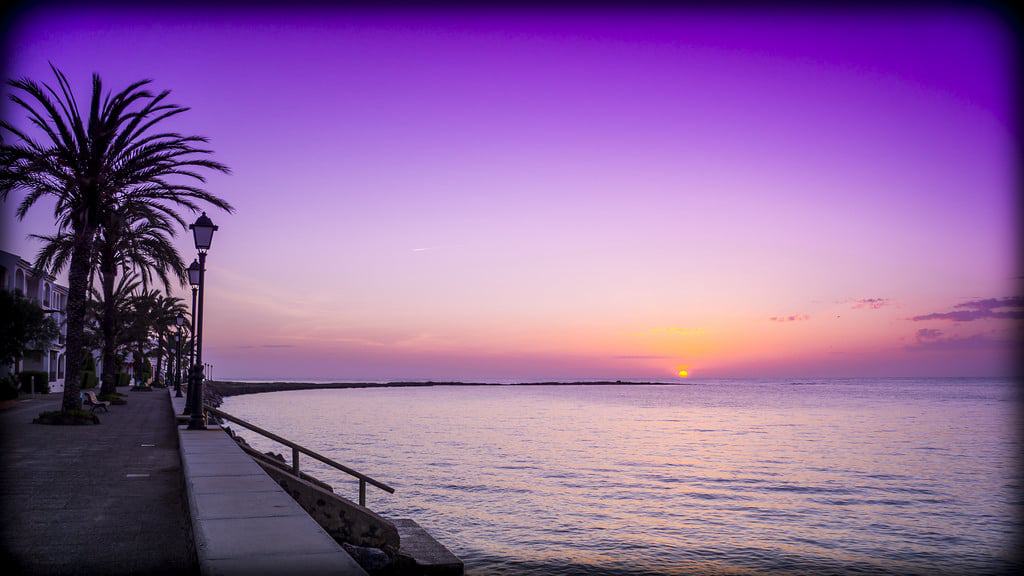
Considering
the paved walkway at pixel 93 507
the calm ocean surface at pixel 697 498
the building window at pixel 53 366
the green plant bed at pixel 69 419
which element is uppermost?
the building window at pixel 53 366

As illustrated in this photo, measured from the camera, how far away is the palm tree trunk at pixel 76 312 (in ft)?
72.2

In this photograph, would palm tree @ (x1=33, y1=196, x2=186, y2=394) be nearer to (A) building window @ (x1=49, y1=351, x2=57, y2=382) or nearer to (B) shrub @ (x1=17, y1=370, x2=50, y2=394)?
(B) shrub @ (x1=17, y1=370, x2=50, y2=394)

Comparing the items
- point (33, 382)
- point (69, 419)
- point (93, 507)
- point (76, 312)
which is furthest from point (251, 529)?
point (33, 382)

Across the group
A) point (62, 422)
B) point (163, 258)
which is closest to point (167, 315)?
point (163, 258)

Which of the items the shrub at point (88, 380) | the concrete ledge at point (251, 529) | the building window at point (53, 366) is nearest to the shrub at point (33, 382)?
the shrub at point (88, 380)

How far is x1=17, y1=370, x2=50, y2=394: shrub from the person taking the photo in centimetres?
4398

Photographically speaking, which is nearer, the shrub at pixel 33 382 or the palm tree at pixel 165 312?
the shrub at pixel 33 382

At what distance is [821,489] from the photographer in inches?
1053

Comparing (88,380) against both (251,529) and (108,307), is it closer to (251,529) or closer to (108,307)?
(108,307)

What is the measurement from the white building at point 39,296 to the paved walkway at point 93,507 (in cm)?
2798

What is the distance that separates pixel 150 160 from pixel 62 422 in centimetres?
821

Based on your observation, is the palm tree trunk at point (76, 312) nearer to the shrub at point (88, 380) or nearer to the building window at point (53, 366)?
the shrub at point (88, 380)

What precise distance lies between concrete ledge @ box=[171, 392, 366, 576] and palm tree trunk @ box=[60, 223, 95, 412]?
13.4 meters

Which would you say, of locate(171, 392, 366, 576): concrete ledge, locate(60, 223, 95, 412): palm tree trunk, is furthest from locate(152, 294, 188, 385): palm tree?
locate(171, 392, 366, 576): concrete ledge
